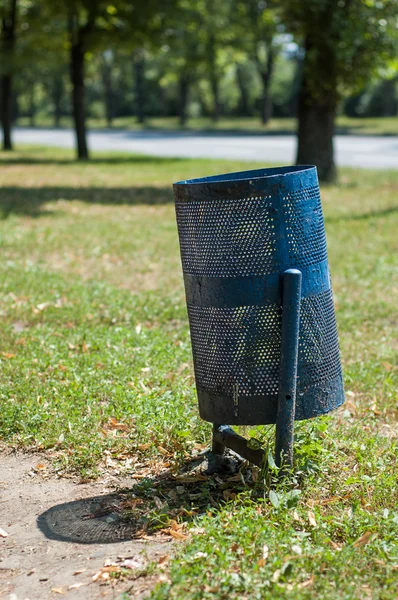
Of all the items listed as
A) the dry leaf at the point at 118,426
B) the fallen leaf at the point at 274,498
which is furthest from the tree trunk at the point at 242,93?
the fallen leaf at the point at 274,498

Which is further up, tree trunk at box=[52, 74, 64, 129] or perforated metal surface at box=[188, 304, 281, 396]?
tree trunk at box=[52, 74, 64, 129]

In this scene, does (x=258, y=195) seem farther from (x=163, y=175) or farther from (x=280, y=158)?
(x=280, y=158)

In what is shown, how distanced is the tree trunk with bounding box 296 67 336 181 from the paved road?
3381 millimetres

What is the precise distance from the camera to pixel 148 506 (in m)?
3.88

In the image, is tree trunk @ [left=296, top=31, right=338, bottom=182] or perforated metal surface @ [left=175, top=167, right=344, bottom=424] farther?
tree trunk @ [left=296, top=31, right=338, bottom=182]

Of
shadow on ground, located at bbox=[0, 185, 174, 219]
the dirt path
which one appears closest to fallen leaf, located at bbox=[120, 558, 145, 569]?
the dirt path

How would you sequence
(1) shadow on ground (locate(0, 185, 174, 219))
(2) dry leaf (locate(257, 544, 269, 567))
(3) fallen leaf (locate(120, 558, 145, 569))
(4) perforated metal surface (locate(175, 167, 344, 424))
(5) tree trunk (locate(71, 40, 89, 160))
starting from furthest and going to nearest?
(5) tree trunk (locate(71, 40, 89, 160)) < (1) shadow on ground (locate(0, 185, 174, 219)) < (4) perforated metal surface (locate(175, 167, 344, 424)) < (3) fallen leaf (locate(120, 558, 145, 569)) < (2) dry leaf (locate(257, 544, 269, 567))

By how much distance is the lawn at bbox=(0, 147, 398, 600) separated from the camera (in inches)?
127

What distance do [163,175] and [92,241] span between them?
29.2 feet

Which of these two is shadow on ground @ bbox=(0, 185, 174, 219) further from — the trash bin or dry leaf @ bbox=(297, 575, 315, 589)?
dry leaf @ bbox=(297, 575, 315, 589)

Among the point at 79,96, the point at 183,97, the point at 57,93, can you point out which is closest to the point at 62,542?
the point at 79,96

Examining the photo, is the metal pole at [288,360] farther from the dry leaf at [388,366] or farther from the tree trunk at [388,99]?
the tree trunk at [388,99]

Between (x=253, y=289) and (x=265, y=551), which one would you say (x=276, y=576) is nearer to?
(x=265, y=551)

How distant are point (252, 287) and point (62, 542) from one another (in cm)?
136
